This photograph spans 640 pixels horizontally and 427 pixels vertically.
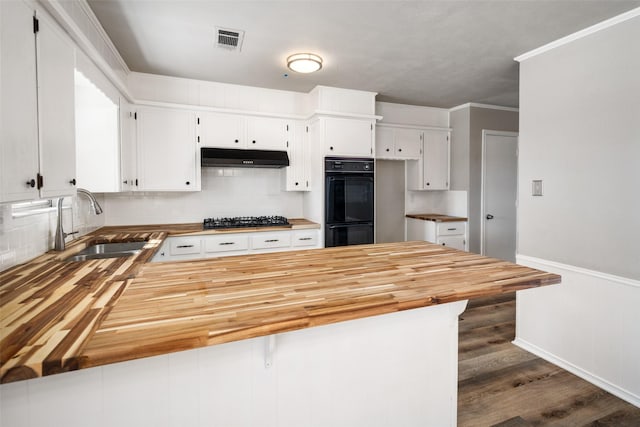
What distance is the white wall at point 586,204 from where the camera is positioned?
6.88 ft

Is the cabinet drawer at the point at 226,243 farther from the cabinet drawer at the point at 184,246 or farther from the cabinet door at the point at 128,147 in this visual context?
the cabinet door at the point at 128,147

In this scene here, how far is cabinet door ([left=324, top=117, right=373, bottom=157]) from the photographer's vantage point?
12.0ft

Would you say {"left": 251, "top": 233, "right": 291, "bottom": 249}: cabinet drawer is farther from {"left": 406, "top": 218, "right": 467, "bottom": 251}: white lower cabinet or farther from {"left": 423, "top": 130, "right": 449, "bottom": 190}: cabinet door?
{"left": 423, "top": 130, "right": 449, "bottom": 190}: cabinet door

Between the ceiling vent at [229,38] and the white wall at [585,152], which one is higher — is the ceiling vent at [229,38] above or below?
above

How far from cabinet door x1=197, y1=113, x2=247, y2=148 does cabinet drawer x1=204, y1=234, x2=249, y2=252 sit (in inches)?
42.1

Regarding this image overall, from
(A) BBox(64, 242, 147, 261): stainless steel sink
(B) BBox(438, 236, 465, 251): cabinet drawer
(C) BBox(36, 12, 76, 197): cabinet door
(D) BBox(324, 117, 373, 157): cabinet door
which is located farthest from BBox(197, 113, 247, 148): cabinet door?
(B) BBox(438, 236, 465, 251): cabinet drawer

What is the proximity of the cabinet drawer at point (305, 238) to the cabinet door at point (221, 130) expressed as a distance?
122cm

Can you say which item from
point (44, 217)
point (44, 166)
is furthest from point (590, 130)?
point (44, 217)

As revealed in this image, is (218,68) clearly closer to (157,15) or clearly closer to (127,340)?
(157,15)

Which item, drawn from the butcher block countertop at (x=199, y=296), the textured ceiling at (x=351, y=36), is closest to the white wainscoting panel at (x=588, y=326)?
the butcher block countertop at (x=199, y=296)

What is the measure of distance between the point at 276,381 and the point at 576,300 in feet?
7.93

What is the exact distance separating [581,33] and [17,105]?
3463 mm

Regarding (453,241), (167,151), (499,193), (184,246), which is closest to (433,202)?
(453,241)

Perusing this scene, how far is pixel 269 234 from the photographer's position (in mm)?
3471
